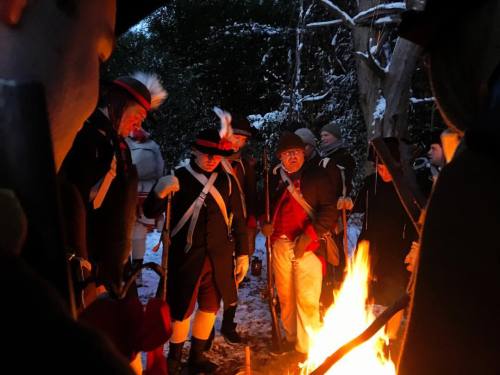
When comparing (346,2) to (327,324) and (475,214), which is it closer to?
(327,324)

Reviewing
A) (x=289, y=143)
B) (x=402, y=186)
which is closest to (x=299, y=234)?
(x=289, y=143)

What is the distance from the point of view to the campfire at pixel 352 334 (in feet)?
11.4

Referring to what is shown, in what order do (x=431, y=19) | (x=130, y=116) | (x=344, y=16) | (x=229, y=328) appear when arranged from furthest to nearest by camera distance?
(x=344, y=16) < (x=229, y=328) < (x=130, y=116) < (x=431, y=19)

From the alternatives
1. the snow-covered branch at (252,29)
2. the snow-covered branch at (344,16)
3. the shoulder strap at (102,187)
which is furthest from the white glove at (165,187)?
the snow-covered branch at (252,29)

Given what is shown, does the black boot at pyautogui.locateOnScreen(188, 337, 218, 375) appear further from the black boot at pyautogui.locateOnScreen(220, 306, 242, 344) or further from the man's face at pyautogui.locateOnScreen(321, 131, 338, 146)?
the man's face at pyautogui.locateOnScreen(321, 131, 338, 146)

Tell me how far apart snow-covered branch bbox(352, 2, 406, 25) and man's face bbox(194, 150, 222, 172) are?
18.4ft

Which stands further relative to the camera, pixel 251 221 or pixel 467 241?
pixel 251 221

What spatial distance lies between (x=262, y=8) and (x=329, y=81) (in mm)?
3797

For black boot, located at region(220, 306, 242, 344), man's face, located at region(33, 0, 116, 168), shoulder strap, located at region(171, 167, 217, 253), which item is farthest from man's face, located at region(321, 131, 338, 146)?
man's face, located at region(33, 0, 116, 168)

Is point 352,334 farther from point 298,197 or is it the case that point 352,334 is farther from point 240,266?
point 298,197

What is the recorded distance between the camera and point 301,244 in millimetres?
4828

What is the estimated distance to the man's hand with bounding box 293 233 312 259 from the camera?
190 inches

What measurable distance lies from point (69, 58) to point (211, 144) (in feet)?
10.7

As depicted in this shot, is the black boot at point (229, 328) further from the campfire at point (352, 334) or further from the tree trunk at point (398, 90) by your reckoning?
the tree trunk at point (398, 90)
